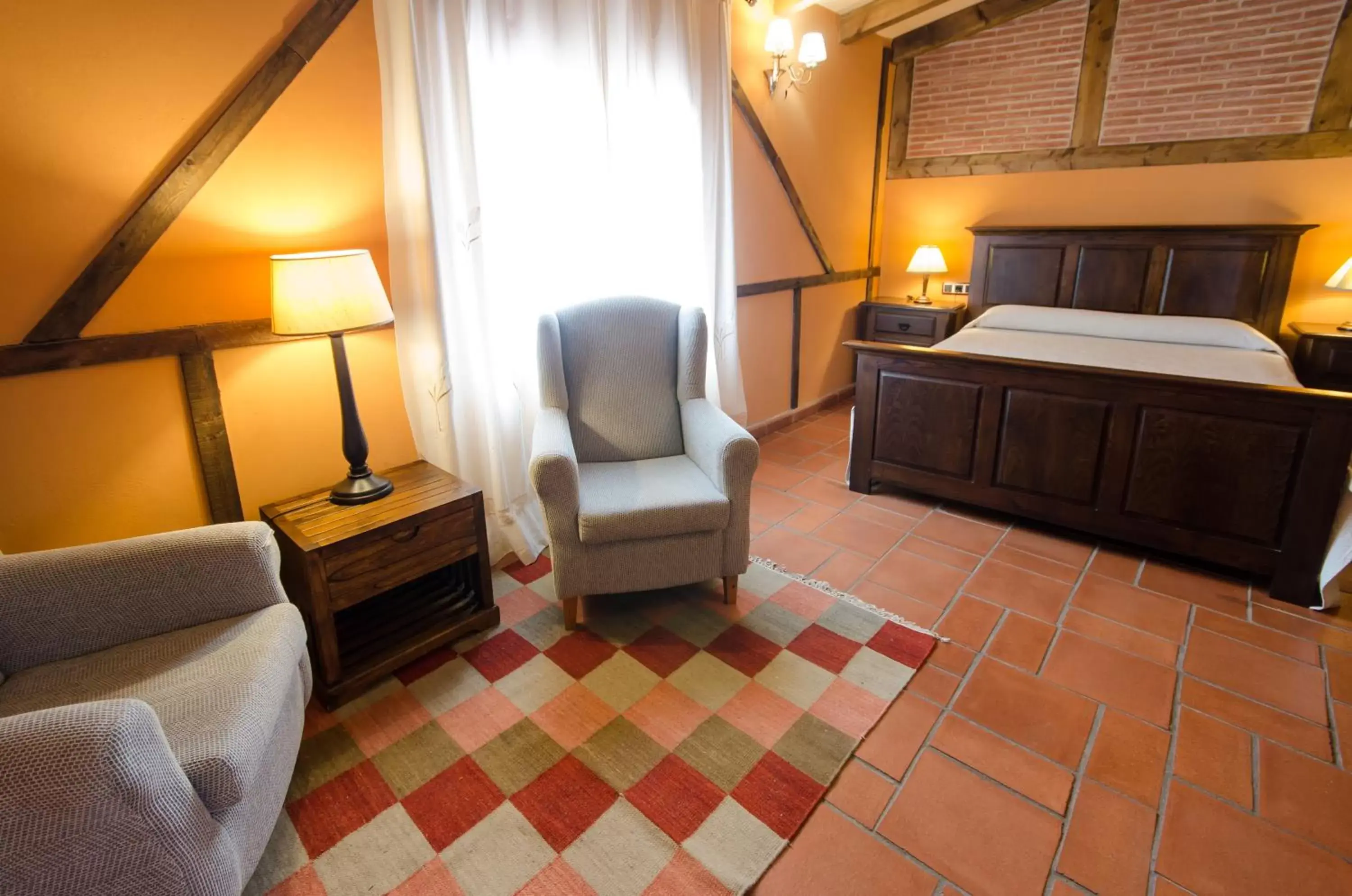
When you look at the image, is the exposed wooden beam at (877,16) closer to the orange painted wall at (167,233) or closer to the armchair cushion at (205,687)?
the orange painted wall at (167,233)

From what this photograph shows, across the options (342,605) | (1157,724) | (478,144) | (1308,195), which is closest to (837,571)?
(1157,724)

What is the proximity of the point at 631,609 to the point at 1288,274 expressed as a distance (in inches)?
154

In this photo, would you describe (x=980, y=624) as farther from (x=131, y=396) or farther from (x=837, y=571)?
(x=131, y=396)

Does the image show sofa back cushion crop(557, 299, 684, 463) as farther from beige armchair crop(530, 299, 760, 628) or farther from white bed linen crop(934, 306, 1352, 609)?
white bed linen crop(934, 306, 1352, 609)

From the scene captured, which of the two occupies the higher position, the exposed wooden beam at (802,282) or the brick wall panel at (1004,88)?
the brick wall panel at (1004,88)

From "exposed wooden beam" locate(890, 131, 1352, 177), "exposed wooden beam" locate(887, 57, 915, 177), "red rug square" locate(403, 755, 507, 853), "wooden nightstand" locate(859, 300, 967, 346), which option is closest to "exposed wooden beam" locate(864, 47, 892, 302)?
"exposed wooden beam" locate(887, 57, 915, 177)

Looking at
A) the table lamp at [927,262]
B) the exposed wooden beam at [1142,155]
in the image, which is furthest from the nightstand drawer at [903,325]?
the exposed wooden beam at [1142,155]

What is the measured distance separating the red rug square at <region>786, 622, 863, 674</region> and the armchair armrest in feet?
1.61

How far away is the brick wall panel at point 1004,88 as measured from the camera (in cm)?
409

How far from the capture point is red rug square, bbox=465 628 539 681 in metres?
2.07

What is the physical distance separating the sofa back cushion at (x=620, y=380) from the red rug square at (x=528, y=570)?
Answer: 49cm

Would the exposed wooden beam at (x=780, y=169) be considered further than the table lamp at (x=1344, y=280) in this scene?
Yes

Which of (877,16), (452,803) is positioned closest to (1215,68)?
(877,16)

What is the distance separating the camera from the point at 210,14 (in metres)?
1.78
